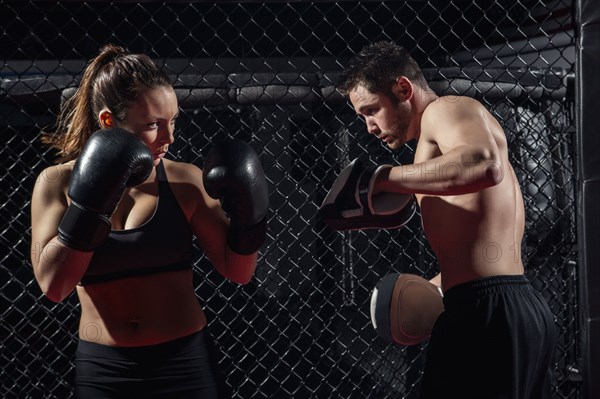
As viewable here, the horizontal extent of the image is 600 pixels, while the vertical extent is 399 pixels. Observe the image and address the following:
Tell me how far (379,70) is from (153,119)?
0.61m

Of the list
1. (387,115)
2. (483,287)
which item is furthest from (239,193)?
(483,287)

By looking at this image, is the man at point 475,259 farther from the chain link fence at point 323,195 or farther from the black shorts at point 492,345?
the chain link fence at point 323,195

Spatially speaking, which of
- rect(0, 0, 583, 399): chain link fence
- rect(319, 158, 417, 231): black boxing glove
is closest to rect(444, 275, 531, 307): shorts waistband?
rect(319, 158, 417, 231): black boxing glove

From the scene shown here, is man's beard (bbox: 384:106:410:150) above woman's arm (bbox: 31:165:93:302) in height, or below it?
above

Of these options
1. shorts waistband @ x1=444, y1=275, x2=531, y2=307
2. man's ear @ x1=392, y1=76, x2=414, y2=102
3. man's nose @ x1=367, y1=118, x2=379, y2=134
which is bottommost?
shorts waistband @ x1=444, y1=275, x2=531, y2=307

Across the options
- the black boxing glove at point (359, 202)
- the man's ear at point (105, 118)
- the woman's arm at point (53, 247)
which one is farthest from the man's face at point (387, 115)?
the woman's arm at point (53, 247)

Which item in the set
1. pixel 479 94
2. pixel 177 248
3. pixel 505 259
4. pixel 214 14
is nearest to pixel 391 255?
pixel 479 94

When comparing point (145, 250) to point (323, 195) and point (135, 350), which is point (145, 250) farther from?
point (323, 195)

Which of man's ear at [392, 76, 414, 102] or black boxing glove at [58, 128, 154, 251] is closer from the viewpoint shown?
black boxing glove at [58, 128, 154, 251]

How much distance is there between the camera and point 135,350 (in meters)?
1.53

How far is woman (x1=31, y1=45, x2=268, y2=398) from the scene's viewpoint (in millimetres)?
1475

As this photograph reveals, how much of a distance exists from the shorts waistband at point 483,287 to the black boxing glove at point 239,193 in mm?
479

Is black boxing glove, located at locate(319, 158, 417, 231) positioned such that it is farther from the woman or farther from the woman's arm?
the woman's arm

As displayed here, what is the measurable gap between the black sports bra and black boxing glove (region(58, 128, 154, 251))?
7cm
